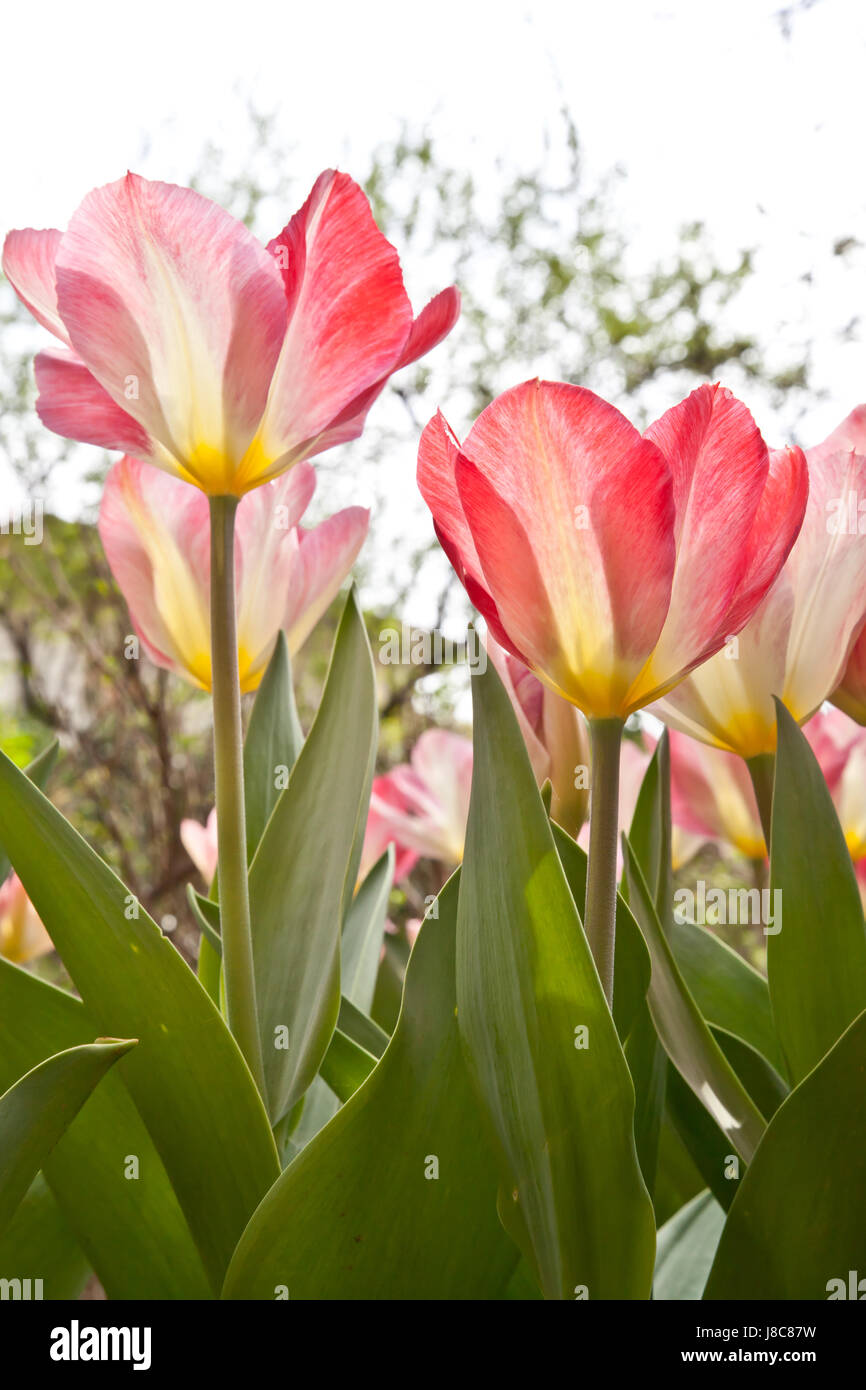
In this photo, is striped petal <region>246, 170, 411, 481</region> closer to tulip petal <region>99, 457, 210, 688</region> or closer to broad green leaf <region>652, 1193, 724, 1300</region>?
tulip petal <region>99, 457, 210, 688</region>

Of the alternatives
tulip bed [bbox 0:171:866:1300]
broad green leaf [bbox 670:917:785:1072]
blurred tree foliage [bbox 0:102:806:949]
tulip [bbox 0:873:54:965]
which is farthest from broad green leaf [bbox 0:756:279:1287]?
blurred tree foliage [bbox 0:102:806:949]

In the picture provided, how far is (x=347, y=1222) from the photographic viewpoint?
0.28 m

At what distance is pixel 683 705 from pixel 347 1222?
7.5 inches

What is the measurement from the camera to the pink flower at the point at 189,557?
43cm

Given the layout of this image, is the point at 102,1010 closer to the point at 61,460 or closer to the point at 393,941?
the point at 393,941

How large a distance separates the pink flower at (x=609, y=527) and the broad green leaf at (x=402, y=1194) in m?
0.09

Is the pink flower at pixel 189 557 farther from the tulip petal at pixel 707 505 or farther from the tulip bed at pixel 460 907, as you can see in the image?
the tulip petal at pixel 707 505

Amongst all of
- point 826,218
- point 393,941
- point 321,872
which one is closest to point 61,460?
point 826,218

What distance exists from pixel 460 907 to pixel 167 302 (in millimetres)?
185

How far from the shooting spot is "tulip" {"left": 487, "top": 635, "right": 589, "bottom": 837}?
1.36 feet

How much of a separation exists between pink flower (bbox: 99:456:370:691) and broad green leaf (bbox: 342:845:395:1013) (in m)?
0.13
